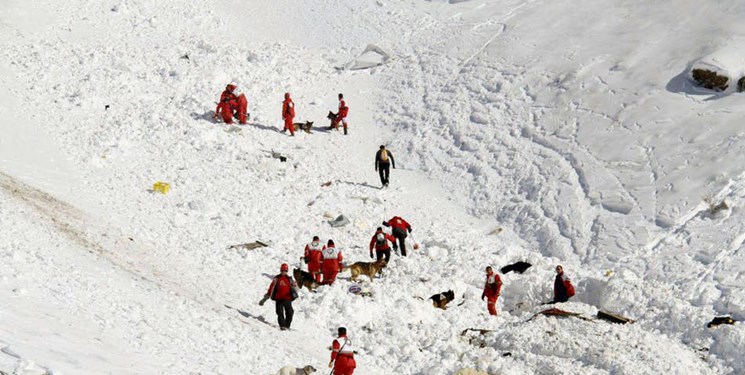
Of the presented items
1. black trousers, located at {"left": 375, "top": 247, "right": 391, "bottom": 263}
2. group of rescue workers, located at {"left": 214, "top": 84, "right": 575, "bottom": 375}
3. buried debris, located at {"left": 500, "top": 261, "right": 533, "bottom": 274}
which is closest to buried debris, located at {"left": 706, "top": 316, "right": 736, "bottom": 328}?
group of rescue workers, located at {"left": 214, "top": 84, "right": 575, "bottom": 375}

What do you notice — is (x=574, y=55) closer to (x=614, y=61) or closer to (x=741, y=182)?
(x=614, y=61)

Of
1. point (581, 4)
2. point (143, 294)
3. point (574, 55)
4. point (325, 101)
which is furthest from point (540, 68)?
point (143, 294)

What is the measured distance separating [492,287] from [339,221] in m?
5.10

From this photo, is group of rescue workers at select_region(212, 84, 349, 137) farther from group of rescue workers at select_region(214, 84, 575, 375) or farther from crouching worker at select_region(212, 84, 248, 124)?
group of rescue workers at select_region(214, 84, 575, 375)

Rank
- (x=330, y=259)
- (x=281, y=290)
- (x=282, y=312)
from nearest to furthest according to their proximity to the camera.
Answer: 1. (x=281, y=290)
2. (x=282, y=312)
3. (x=330, y=259)

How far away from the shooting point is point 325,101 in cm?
2745

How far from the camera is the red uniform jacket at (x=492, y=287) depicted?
54.1 feet

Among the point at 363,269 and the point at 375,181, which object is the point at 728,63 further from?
the point at 363,269

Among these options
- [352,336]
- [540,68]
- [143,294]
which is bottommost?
[352,336]

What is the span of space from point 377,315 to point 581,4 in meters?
18.2

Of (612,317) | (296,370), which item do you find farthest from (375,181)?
(296,370)

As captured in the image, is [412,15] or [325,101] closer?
[325,101]

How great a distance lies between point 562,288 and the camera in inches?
643

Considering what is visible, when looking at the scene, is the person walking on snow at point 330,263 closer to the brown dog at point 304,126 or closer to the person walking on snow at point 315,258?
the person walking on snow at point 315,258
